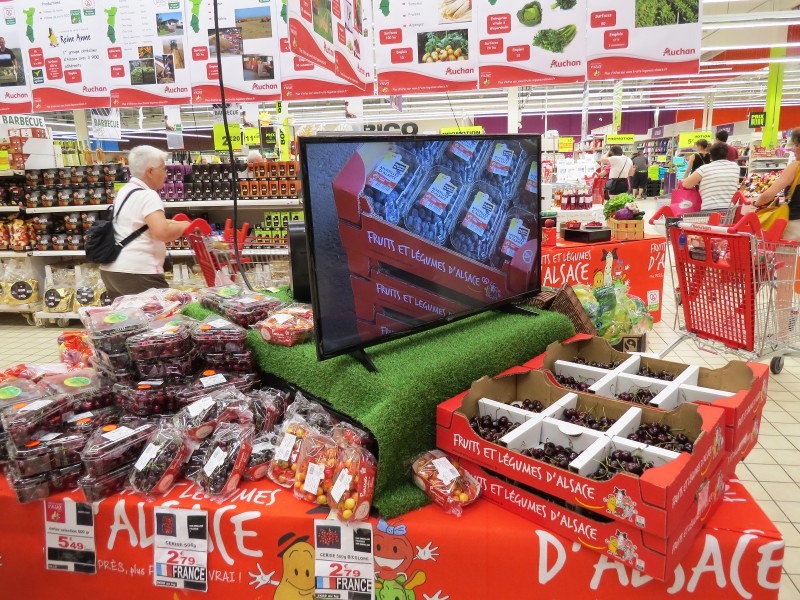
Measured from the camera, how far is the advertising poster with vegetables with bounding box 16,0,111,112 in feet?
17.7

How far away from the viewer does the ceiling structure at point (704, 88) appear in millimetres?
11297

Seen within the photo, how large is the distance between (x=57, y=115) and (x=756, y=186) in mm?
22263

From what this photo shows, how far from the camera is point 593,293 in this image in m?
2.99

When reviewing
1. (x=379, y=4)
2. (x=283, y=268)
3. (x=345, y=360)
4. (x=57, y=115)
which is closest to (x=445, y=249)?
(x=345, y=360)

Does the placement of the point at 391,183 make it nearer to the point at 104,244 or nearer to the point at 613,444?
the point at 613,444

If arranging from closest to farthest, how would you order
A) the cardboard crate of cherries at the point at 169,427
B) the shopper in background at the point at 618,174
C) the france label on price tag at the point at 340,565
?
the france label on price tag at the point at 340,565 < the cardboard crate of cherries at the point at 169,427 < the shopper in background at the point at 618,174

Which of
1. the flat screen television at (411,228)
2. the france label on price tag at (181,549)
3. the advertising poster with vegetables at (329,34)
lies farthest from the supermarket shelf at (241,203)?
the france label on price tag at (181,549)

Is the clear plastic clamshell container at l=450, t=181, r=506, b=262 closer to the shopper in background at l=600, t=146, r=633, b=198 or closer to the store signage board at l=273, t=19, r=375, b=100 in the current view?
the store signage board at l=273, t=19, r=375, b=100

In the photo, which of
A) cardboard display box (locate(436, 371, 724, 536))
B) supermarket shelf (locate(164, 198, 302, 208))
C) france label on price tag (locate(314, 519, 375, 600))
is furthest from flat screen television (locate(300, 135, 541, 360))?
supermarket shelf (locate(164, 198, 302, 208))

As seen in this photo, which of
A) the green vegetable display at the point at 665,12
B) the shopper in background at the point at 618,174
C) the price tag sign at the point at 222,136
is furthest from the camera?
the shopper in background at the point at 618,174

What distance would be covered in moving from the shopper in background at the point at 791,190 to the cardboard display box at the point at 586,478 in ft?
17.7

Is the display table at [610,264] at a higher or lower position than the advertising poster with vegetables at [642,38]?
lower

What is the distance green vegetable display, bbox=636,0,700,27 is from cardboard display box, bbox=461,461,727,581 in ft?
14.1

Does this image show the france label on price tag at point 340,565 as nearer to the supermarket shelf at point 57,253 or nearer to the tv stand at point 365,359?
the tv stand at point 365,359
